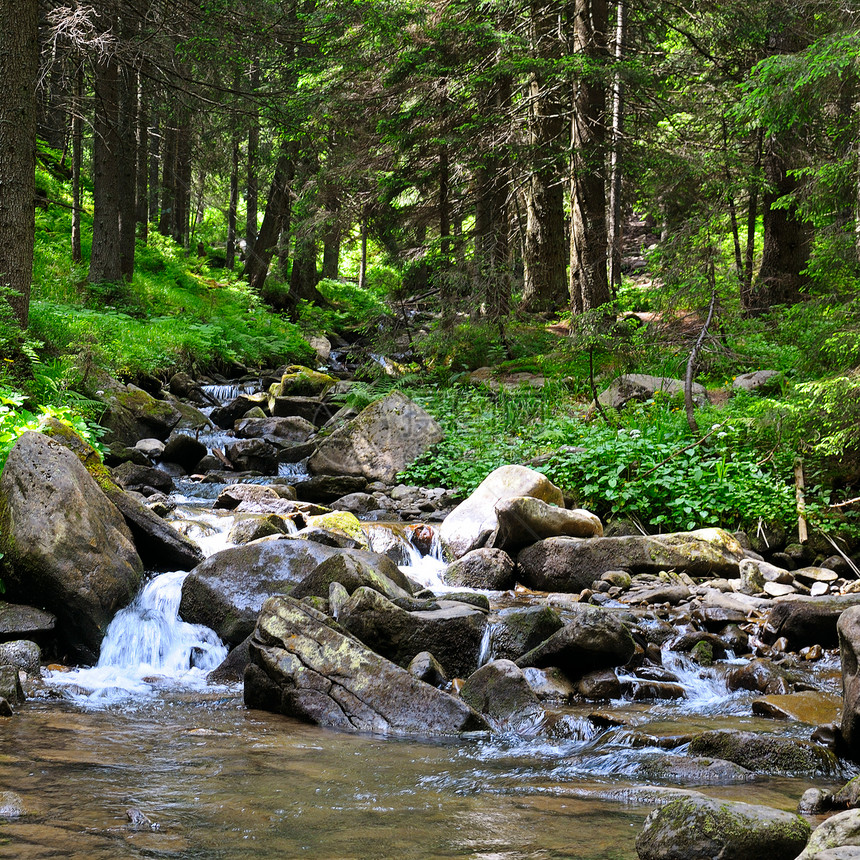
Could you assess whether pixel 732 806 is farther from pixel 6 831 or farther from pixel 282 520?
pixel 282 520

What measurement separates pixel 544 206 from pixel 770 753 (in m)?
15.1

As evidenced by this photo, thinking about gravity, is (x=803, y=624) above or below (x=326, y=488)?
below

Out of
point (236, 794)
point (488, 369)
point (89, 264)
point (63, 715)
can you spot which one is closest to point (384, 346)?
point (488, 369)

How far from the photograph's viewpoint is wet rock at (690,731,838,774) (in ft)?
13.2

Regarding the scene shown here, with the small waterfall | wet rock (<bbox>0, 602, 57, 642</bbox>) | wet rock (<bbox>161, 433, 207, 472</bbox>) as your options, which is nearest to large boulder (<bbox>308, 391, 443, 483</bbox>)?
wet rock (<bbox>161, 433, 207, 472</bbox>)

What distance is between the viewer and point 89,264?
19109 mm

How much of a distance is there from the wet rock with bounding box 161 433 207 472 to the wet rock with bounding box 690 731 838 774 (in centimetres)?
989

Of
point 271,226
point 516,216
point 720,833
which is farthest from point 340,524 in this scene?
point 271,226

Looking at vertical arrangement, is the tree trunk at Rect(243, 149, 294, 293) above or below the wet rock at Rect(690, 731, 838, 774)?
above

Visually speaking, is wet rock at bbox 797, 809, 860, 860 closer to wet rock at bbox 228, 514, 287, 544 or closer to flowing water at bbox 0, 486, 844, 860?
flowing water at bbox 0, 486, 844, 860

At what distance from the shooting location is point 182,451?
12.4 m

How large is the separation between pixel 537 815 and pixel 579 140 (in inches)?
525

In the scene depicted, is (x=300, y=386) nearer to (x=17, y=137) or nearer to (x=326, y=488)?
(x=326, y=488)

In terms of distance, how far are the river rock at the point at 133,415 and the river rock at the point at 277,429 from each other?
3.88 feet
